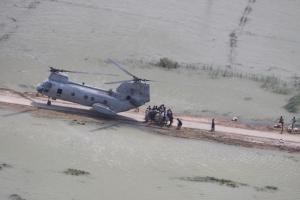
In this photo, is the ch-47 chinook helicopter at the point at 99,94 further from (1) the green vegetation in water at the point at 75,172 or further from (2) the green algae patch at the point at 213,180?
(1) the green vegetation in water at the point at 75,172

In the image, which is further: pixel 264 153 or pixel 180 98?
pixel 180 98

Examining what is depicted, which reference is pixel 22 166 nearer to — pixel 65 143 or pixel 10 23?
pixel 65 143

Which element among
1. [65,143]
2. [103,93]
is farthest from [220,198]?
[103,93]

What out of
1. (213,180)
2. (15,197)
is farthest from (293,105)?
(15,197)

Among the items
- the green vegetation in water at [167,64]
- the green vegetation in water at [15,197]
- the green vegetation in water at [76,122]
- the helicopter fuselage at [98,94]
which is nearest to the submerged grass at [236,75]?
the green vegetation in water at [167,64]

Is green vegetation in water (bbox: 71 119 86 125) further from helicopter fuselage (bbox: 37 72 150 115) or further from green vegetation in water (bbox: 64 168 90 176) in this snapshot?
green vegetation in water (bbox: 64 168 90 176)

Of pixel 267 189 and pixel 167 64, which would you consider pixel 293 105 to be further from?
pixel 267 189
